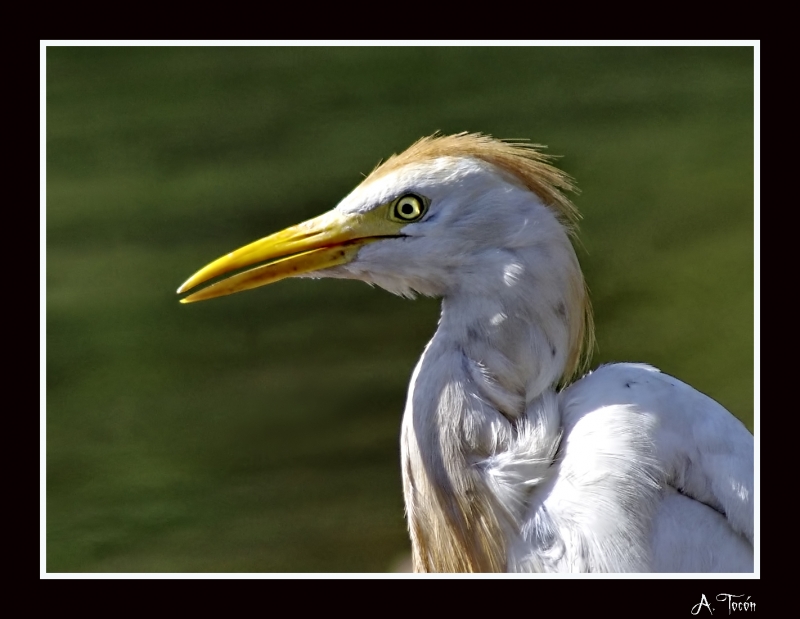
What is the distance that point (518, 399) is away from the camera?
1531mm

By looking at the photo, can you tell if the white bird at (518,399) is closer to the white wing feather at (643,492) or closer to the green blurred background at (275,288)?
the white wing feather at (643,492)

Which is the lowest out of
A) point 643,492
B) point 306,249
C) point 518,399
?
point 643,492

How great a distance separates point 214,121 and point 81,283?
27.3 inches

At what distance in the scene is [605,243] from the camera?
11.0 ft

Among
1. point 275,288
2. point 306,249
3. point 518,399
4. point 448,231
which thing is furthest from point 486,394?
point 275,288

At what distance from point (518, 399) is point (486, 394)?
5 cm

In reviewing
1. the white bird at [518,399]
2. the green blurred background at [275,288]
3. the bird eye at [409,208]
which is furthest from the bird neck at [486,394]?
the green blurred background at [275,288]

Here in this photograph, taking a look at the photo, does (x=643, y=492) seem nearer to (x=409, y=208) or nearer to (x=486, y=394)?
(x=486, y=394)

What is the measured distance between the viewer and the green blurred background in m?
2.85

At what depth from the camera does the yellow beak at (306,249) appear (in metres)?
1.54

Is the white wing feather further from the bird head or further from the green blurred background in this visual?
the green blurred background

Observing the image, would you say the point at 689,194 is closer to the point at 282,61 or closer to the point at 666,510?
the point at 282,61

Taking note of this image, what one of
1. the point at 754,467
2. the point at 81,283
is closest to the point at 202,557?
the point at 81,283

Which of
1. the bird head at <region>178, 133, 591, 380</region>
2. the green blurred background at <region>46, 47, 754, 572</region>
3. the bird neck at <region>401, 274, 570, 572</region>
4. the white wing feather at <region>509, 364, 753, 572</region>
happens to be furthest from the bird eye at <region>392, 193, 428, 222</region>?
the green blurred background at <region>46, 47, 754, 572</region>
